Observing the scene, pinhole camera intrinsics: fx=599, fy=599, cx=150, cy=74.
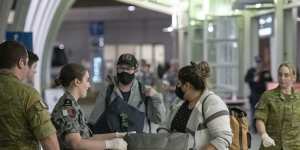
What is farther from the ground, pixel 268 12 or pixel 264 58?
pixel 268 12

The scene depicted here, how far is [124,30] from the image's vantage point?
98.9ft

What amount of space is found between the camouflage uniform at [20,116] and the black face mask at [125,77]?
1.35 meters

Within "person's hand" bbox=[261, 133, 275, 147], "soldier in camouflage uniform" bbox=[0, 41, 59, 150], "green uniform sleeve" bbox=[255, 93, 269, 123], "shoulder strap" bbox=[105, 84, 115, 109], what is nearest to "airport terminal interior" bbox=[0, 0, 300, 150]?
"shoulder strap" bbox=[105, 84, 115, 109]

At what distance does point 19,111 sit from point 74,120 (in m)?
0.33

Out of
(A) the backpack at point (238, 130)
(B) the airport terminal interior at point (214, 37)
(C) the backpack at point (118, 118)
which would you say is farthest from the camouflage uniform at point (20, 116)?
(B) the airport terminal interior at point (214, 37)

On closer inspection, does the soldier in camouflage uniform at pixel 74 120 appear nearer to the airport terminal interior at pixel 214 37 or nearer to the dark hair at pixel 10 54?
the dark hair at pixel 10 54

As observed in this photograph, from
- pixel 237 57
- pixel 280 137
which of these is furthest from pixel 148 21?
→ pixel 280 137

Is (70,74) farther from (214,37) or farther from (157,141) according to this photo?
(214,37)

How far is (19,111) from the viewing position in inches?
125

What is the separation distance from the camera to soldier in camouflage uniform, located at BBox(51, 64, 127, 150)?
330 centimetres

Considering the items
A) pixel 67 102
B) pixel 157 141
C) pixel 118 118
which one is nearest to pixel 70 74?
pixel 67 102

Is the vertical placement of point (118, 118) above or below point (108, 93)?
below

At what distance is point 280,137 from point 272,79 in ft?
22.8

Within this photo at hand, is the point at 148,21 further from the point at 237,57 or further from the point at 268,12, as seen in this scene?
the point at 268,12
